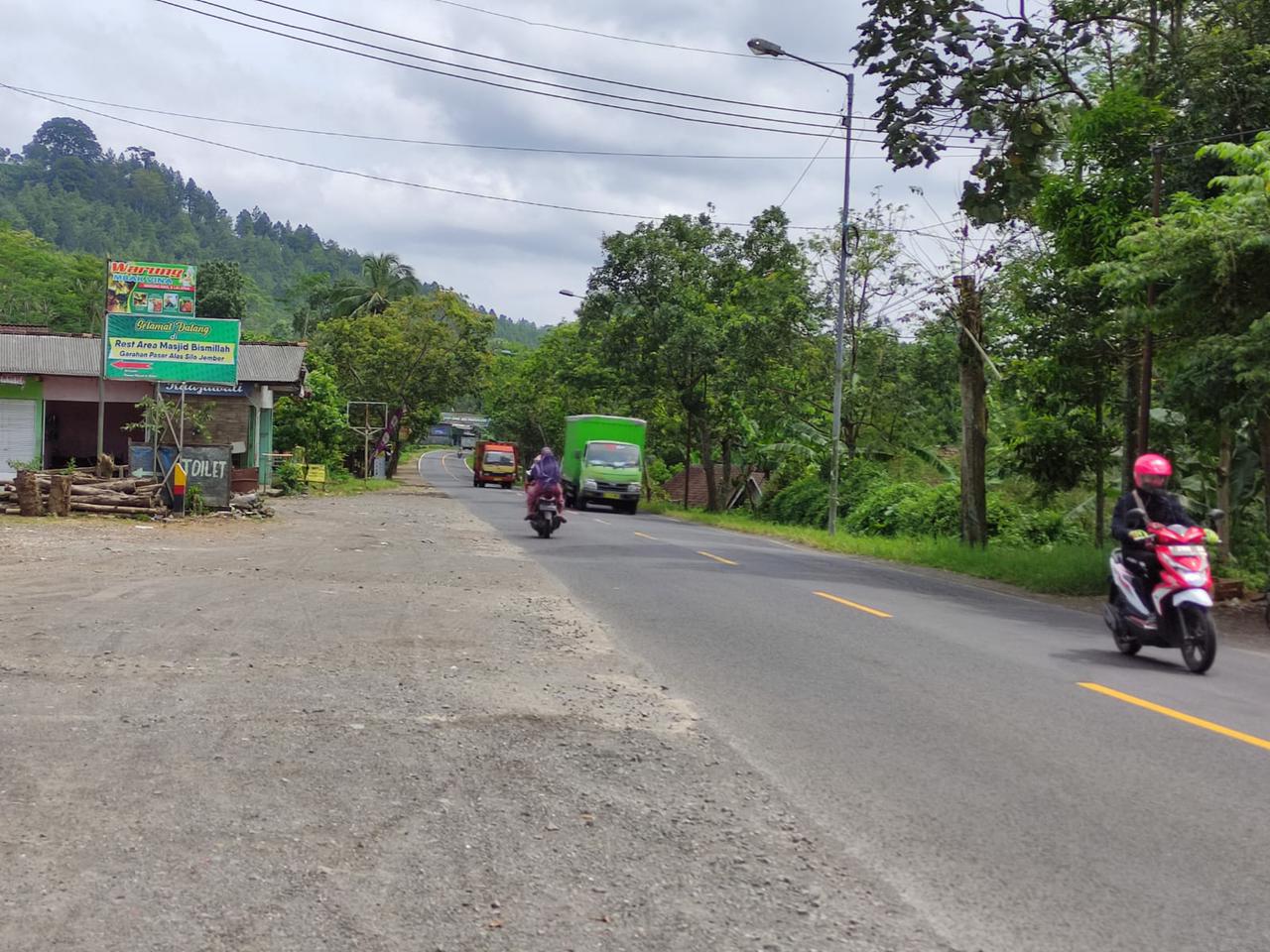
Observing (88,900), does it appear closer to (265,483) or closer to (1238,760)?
(1238,760)

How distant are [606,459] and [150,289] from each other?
1929 centimetres

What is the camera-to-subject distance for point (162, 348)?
26.9 meters

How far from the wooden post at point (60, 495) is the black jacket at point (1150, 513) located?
752 inches

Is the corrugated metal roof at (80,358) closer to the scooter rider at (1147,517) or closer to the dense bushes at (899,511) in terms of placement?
the dense bushes at (899,511)

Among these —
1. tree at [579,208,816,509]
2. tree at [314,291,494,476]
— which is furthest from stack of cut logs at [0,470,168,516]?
tree at [314,291,494,476]

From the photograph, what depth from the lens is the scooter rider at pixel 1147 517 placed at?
402 inches

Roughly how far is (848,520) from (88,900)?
36.0m

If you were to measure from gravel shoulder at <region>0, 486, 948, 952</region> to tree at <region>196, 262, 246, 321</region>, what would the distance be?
65.9 metres

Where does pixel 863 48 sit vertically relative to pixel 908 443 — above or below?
above

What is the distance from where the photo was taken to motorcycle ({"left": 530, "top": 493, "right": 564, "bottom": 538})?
24.1 metres

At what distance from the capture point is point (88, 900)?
4.35 meters

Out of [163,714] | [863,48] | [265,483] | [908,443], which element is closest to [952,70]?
[863,48]

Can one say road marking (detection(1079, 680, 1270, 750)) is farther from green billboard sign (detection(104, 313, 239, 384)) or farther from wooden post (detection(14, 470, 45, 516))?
green billboard sign (detection(104, 313, 239, 384))

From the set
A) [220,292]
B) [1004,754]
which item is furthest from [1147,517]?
[220,292]
